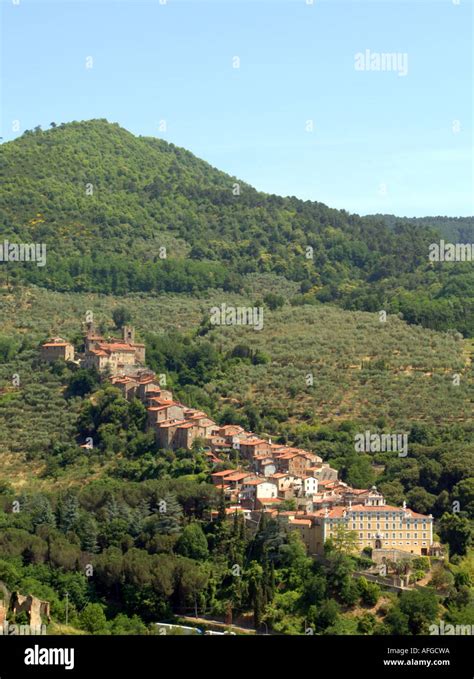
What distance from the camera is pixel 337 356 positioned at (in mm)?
78562

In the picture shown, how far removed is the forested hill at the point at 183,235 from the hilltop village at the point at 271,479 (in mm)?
24621

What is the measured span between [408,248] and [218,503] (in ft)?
238

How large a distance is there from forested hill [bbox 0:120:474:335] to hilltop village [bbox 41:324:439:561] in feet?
80.8

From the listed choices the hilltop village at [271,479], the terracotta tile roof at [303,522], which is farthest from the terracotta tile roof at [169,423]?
the terracotta tile roof at [303,522]

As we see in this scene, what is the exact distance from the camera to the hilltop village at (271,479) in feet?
158

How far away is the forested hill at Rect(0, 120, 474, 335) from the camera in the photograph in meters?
101

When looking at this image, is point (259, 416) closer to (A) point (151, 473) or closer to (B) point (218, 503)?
(A) point (151, 473)

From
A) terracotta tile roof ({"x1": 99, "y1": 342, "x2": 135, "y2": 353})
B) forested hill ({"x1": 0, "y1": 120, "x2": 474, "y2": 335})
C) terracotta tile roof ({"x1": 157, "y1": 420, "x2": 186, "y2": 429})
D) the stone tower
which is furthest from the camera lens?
forested hill ({"x1": 0, "y1": 120, "x2": 474, "y2": 335})

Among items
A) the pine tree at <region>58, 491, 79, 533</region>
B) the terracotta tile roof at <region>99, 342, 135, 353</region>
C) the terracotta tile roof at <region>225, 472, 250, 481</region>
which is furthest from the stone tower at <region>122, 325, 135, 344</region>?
the pine tree at <region>58, 491, 79, 533</region>

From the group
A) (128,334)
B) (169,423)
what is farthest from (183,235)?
(169,423)

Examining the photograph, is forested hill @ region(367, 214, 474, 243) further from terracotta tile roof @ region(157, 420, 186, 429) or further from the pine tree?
→ the pine tree

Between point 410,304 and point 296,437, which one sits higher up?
point 410,304

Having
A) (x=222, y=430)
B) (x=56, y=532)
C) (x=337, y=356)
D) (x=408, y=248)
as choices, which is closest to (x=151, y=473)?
(x=222, y=430)

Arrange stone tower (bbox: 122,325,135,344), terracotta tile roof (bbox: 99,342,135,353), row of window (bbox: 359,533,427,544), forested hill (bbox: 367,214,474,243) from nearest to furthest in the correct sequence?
row of window (bbox: 359,533,427,544)
terracotta tile roof (bbox: 99,342,135,353)
stone tower (bbox: 122,325,135,344)
forested hill (bbox: 367,214,474,243)
